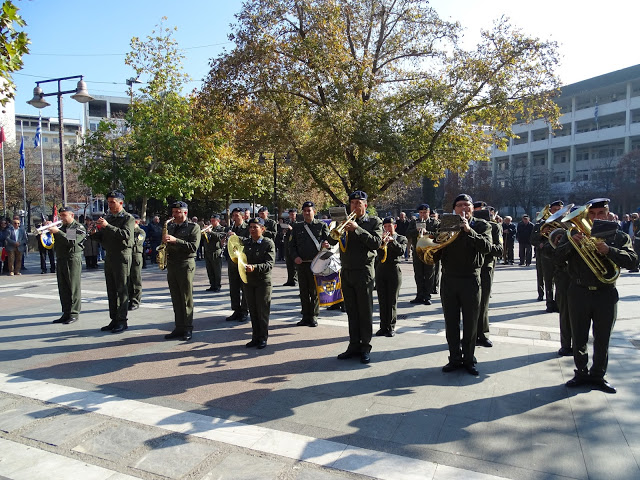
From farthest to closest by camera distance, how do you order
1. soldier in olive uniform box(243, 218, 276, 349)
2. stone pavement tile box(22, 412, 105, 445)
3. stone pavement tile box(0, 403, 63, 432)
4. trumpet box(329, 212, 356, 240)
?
soldier in olive uniform box(243, 218, 276, 349)
trumpet box(329, 212, 356, 240)
stone pavement tile box(0, 403, 63, 432)
stone pavement tile box(22, 412, 105, 445)

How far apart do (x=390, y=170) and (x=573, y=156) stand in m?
50.1

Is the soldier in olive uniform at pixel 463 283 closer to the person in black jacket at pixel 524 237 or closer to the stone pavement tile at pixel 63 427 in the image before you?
the stone pavement tile at pixel 63 427

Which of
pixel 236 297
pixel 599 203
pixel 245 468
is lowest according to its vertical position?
pixel 245 468

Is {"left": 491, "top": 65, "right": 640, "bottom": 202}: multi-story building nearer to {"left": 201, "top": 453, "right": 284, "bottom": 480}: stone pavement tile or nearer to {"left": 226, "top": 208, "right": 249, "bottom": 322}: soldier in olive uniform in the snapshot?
{"left": 226, "top": 208, "right": 249, "bottom": 322}: soldier in olive uniform

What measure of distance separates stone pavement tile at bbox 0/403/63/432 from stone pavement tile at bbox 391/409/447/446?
133 inches

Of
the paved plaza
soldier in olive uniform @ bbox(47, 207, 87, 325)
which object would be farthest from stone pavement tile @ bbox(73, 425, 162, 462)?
soldier in olive uniform @ bbox(47, 207, 87, 325)

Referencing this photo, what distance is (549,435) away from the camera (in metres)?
3.95

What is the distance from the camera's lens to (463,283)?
5.30 meters

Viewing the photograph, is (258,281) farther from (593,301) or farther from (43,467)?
(593,301)

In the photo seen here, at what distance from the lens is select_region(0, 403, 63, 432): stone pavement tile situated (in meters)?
4.23

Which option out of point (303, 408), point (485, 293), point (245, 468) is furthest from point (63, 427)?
point (485, 293)

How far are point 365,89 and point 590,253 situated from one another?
41.1 feet

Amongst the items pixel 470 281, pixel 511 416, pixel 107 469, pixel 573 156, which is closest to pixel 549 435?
pixel 511 416

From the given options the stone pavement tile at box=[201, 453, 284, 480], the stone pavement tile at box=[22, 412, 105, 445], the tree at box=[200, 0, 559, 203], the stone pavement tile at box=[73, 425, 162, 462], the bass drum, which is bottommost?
the stone pavement tile at box=[201, 453, 284, 480]
